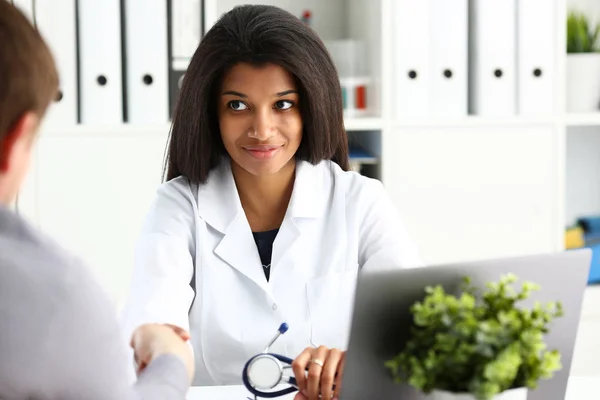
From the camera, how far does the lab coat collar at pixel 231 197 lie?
5.58ft

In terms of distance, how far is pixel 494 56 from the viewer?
2477 mm

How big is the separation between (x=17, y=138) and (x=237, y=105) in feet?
2.63

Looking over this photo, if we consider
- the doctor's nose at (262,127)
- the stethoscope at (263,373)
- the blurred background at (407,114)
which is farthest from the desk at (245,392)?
the blurred background at (407,114)

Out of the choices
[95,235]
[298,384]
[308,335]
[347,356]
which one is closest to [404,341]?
[347,356]

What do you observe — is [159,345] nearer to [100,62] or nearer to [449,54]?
[100,62]

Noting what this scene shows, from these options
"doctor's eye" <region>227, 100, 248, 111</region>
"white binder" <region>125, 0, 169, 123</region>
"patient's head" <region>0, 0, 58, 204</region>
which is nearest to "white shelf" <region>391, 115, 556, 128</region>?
"white binder" <region>125, 0, 169, 123</region>

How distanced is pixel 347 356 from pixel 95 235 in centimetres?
155

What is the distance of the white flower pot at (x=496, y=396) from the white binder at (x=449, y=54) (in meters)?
1.61

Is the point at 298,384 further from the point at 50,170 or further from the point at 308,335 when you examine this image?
the point at 50,170

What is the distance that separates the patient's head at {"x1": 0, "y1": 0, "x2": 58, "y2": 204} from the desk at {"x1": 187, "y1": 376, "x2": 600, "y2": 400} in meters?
0.62

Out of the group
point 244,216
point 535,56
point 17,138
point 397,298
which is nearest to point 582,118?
point 535,56

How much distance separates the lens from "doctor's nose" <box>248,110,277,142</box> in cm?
155

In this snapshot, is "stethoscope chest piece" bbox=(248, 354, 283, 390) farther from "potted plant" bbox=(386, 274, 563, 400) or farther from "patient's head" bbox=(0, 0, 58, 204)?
"patient's head" bbox=(0, 0, 58, 204)

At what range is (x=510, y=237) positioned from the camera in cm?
258
